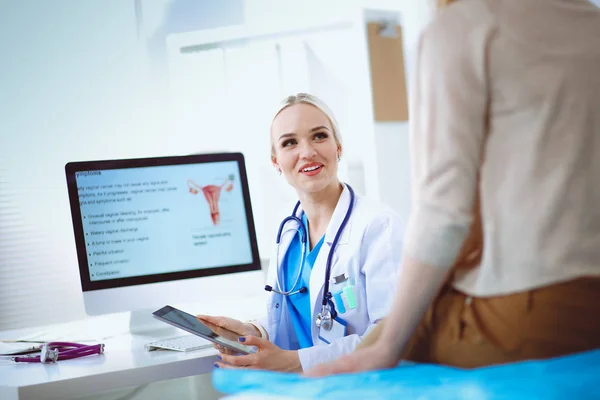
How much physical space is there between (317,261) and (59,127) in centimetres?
136

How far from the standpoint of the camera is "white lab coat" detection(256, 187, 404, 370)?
4.94 ft

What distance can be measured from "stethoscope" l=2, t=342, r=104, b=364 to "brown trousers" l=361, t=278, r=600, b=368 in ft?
3.40

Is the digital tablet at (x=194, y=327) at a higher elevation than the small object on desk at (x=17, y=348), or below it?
higher

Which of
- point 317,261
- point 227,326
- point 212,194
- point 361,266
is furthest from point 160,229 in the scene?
point 361,266

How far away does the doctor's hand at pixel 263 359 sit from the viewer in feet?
4.58

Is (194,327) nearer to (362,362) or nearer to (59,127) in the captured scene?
(362,362)

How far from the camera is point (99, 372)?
1.33 metres

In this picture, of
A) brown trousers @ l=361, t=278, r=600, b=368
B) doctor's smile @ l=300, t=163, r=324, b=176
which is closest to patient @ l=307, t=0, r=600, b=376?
brown trousers @ l=361, t=278, r=600, b=368

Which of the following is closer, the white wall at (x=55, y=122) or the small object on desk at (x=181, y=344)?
the small object on desk at (x=181, y=344)

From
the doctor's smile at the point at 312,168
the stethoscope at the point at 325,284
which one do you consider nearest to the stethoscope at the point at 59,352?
the stethoscope at the point at 325,284

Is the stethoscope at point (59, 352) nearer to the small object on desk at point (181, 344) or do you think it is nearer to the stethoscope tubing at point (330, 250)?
the small object on desk at point (181, 344)

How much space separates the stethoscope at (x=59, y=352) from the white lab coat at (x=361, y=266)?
50 centimetres

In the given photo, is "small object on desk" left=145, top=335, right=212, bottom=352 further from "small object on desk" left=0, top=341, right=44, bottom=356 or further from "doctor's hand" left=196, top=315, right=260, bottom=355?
"small object on desk" left=0, top=341, right=44, bottom=356

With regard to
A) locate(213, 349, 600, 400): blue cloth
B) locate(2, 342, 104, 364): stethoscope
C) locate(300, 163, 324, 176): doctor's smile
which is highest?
locate(300, 163, 324, 176): doctor's smile
